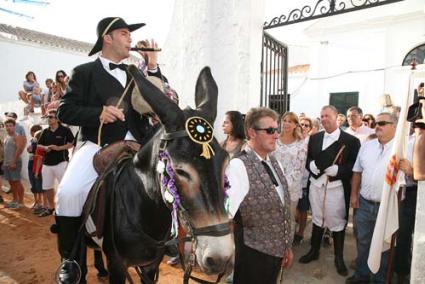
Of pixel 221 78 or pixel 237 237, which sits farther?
pixel 221 78

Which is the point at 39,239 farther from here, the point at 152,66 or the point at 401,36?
the point at 401,36

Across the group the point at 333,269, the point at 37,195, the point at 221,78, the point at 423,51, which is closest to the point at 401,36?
the point at 423,51

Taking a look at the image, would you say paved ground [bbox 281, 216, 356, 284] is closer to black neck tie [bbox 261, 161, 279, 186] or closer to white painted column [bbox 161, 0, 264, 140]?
black neck tie [bbox 261, 161, 279, 186]

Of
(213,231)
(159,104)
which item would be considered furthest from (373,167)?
(159,104)

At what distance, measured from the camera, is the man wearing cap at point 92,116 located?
8.44ft

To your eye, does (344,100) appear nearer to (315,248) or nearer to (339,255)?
(315,248)

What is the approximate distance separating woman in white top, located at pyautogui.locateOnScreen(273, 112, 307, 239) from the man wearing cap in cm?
286

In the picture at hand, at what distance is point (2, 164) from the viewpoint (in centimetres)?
861

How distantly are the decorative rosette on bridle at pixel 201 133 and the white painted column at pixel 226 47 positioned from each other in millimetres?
3821

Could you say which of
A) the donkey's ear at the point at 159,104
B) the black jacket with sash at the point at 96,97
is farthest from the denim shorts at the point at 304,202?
the donkey's ear at the point at 159,104

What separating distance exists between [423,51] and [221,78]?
12.7 m

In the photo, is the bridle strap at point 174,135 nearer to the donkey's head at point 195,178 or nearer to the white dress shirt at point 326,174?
the donkey's head at point 195,178

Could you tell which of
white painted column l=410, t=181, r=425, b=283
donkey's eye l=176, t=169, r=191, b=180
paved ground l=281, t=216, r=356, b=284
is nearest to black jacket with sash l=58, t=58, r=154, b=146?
donkey's eye l=176, t=169, r=191, b=180

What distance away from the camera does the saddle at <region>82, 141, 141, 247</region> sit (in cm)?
249
